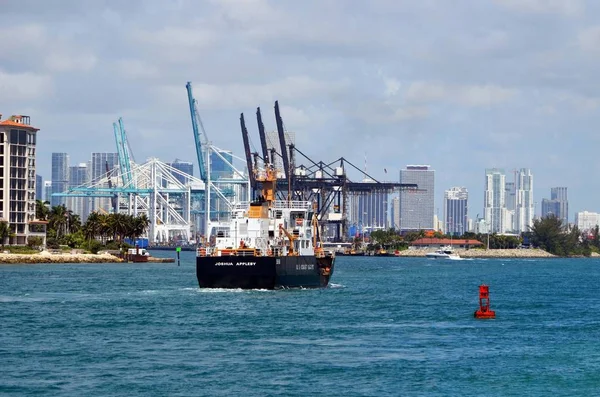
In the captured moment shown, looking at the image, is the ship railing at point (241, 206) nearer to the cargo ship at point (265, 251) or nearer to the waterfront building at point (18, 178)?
the cargo ship at point (265, 251)

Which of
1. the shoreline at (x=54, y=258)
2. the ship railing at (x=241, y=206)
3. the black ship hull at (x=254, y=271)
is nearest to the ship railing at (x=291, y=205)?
the ship railing at (x=241, y=206)

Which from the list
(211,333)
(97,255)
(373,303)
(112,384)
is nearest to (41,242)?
(97,255)

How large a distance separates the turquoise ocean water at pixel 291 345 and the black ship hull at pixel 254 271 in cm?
101

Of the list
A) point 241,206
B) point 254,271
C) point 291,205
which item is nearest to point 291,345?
point 254,271

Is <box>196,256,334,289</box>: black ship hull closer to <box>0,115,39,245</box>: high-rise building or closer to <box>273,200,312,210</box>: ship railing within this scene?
<box>273,200,312,210</box>: ship railing

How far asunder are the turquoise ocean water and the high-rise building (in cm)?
9171

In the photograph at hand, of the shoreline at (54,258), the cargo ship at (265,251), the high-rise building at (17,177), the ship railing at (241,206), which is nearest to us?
the cargo ship at (265,251)

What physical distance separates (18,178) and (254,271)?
343 feet

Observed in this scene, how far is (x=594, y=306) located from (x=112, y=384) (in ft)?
145

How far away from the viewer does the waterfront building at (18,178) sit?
554 feet

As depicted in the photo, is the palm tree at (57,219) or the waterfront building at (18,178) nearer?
the waterfront building at (18,178)

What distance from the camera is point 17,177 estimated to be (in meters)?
171

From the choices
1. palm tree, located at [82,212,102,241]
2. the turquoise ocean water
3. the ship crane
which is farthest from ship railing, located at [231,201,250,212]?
palm tree, located at [82,212,102,241]

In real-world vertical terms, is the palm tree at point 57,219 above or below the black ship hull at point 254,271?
above
